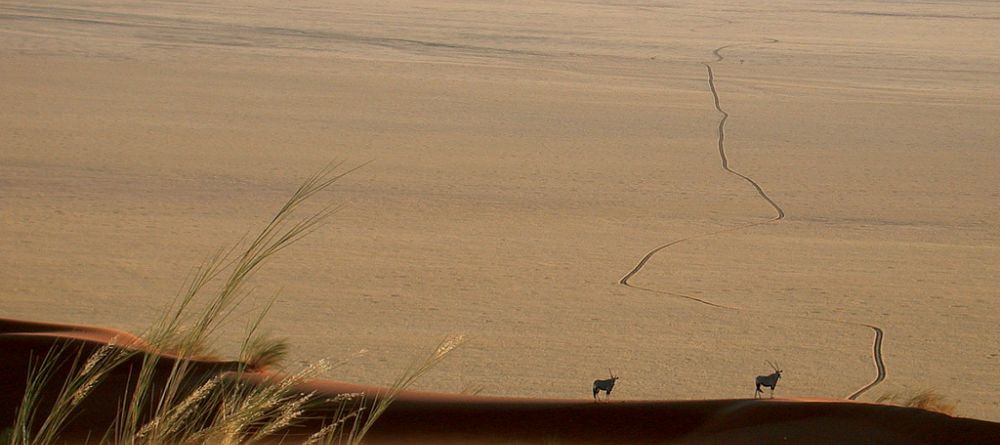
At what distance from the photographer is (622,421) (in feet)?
11.7

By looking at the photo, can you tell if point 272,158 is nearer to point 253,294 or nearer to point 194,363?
point 253,294

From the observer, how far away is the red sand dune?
132 inches

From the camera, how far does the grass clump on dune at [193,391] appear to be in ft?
8.16

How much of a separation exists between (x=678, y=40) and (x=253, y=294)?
17.5 metres

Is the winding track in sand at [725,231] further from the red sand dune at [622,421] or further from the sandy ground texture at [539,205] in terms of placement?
the red sand dune at [622,421]

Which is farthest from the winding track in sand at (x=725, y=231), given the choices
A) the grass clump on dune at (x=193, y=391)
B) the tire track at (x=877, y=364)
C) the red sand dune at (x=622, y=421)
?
the grass clump on dune at (x=193, y=391)

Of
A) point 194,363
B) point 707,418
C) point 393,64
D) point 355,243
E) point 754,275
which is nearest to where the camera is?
point 707,418

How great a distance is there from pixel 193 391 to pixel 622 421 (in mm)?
1234

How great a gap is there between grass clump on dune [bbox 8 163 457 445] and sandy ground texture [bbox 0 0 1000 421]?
1.59 metres

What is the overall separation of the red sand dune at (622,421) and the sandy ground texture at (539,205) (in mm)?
1522

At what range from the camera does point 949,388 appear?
541 centimetres

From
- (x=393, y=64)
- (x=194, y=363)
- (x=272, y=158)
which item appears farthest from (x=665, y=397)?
(x=393, y=64)

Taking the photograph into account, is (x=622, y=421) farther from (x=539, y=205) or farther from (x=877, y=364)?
(x=539, y=205)

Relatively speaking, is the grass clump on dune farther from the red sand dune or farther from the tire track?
the tire track
